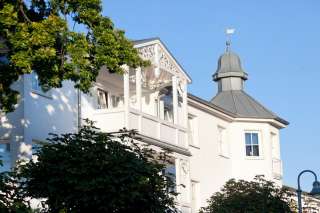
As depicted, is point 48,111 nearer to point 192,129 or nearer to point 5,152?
point 5,152

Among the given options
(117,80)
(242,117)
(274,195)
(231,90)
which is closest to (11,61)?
(117,80)

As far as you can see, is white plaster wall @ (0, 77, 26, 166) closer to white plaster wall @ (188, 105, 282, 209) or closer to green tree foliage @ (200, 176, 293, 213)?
green tree foliage @ (200, 176, 293, 213)

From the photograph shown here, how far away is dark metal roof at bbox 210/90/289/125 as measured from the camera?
4678cm

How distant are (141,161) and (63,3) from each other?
433 cm

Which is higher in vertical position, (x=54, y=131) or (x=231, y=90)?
(x=231, y=90)

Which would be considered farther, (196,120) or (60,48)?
(196,120)

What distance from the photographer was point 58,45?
21078mm

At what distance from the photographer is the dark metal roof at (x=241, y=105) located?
46.8 meters

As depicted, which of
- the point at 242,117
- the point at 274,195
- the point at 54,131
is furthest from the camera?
the point at 242,117

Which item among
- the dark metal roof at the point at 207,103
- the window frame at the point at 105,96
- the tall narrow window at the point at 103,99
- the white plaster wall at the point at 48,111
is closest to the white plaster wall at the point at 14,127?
the white plaster wall at the point at 48,111

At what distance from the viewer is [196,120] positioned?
42281 mm

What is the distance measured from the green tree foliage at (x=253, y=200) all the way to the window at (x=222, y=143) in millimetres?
Answer: 8346

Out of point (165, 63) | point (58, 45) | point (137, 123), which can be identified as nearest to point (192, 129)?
point (165, 63)

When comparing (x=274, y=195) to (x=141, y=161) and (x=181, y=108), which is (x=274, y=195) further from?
(x=141, y=161)
